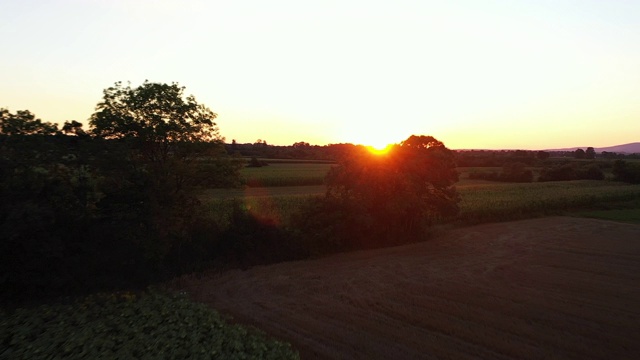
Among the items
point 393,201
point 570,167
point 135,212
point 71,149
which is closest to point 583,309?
point 393,201

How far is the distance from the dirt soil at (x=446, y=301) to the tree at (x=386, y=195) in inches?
53.8

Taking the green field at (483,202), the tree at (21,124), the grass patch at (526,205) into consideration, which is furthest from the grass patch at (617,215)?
the tree at (21,124)

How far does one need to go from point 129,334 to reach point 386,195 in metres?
14.2

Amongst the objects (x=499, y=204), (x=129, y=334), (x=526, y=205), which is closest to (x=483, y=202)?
(x=499, y=204)

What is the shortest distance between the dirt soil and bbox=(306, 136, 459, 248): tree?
1366mm

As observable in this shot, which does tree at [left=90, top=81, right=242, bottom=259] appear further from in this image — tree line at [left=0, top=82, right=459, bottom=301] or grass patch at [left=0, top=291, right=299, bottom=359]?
grass patch at [left=0, top=291, right=299, bottom=359]

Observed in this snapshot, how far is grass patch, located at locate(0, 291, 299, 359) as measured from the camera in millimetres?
8391

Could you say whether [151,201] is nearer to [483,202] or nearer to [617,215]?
[483,202]

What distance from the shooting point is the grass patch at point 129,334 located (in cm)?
839

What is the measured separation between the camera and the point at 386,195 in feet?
69.1

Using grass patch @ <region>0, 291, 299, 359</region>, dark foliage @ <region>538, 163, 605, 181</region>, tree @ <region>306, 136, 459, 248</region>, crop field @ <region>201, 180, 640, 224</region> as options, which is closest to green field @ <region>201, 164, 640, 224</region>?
crop field @ <region>201, 180, 640, 224</region>

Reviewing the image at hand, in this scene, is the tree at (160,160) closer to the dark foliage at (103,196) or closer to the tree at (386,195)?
the dark foliage at (103,196)

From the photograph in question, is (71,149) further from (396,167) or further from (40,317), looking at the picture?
(396,167)

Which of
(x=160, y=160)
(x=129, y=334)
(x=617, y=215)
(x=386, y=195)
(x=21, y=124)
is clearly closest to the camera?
(x=129, y=334)
